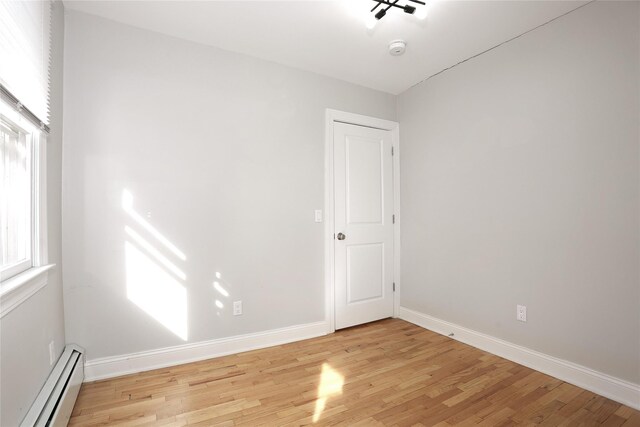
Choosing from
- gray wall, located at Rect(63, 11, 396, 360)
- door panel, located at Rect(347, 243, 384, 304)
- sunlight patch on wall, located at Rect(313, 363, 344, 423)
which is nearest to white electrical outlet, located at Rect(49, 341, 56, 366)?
gray wall, located at Rect(63, 11, 396, 360)

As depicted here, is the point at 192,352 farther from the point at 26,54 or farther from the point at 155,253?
the point at 26,54

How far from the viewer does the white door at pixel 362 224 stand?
319 cm

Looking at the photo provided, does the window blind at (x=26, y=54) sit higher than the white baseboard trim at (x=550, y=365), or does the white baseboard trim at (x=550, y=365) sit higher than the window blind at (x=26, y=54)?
the window blind at (x=26, y=54)

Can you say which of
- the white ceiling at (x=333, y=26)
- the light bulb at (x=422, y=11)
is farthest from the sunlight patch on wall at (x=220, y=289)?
the light bulb at (x=422, y=11)

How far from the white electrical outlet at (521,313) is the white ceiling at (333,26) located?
216 cm

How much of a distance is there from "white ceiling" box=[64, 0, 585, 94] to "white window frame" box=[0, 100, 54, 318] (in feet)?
3.57

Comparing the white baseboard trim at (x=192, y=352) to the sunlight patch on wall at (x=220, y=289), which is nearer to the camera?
the white baseboard trim at (x=192, y=352)

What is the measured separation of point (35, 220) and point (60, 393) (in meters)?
0.93

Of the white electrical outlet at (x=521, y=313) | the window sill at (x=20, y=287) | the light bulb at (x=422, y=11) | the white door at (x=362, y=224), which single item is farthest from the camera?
the white door at (x=362, y=224)

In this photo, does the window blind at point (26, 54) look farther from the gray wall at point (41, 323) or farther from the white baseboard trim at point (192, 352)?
the white baseboard trim at point (192, 352)

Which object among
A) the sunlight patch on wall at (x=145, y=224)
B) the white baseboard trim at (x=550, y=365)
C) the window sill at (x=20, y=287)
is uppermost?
the sunlight patch on wall at (x=145, y=224)

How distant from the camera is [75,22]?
2160 millimetres

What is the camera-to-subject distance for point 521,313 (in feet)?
8.02

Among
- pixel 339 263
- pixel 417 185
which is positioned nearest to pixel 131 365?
pixel 339 263
